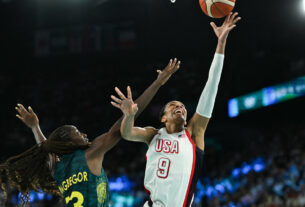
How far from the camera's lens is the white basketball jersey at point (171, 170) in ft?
11.6

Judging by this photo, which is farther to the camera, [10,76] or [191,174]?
[10,76]

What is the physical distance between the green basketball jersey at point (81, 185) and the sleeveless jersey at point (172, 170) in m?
0.42

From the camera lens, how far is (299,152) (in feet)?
37.8

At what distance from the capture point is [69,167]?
3514mm

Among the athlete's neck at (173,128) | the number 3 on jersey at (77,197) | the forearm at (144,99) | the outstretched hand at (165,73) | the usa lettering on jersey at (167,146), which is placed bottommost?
the number 3 on jersey at (77,197)

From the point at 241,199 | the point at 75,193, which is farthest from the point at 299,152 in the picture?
the point at 75,193

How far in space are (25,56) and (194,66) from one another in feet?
26.9

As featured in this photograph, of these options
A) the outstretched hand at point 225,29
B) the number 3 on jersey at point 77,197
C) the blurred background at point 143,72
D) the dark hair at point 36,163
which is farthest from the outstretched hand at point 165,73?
the blurred background at point 143,72

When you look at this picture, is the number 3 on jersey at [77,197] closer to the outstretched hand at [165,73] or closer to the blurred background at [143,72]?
the outstretched hand at [165,73]

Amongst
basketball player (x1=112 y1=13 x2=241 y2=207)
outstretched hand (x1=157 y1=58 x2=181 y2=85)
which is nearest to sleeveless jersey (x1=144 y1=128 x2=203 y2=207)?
basketball player (x1=112 y1=13 x2=241 y2=207)

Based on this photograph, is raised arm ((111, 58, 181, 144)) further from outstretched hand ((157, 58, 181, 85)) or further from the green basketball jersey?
outstretched hand ((157, 58, 181, 85))

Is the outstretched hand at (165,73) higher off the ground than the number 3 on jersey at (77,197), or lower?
higher

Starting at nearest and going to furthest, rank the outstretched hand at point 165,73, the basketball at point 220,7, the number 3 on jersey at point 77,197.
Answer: the number 3 on jersey at point 77,197 < the outstretched hand at point 165,73 < the basketball at point 220,7

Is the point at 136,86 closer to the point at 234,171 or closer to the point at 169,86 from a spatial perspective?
the point at 169,86
